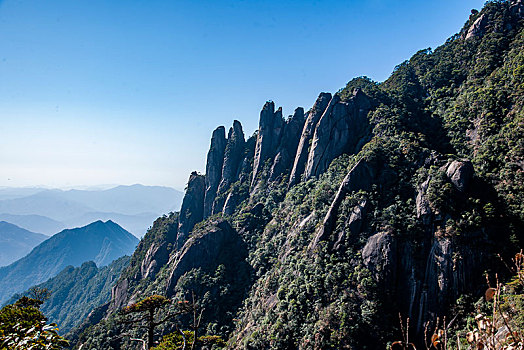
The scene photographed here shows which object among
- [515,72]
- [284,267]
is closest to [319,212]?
[284,267]

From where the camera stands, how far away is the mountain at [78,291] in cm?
10869

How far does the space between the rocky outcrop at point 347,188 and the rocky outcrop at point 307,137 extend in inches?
762

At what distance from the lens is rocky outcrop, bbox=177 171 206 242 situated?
236 feet

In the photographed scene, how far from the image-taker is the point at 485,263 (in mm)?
27578

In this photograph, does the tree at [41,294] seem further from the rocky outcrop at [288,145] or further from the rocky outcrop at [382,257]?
the rocky outcrop at [288,145]

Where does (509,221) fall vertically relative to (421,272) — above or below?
above

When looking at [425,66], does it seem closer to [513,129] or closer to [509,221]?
[513,129]

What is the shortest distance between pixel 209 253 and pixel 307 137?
103ft

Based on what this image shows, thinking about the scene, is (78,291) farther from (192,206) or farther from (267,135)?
(267,135)

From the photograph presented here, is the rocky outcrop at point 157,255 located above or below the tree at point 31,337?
below

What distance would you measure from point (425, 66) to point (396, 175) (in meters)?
39.7

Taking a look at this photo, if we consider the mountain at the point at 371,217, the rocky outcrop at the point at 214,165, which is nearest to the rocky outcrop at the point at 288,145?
the mountain at the point at 371,217

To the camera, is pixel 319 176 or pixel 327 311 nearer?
pixel 327 311

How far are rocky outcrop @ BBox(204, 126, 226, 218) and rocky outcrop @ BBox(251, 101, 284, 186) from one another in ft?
38.7
